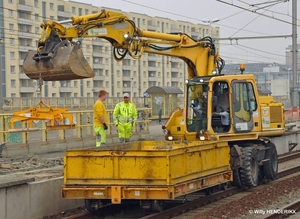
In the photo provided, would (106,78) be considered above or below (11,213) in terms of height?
above

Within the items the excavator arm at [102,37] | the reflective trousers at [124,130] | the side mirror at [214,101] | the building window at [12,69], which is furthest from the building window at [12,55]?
the side mirror at [214,101]

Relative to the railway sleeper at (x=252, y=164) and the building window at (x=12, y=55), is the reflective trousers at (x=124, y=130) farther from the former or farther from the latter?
the building window at (x=12, y=55)

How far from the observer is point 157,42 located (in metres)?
15.6

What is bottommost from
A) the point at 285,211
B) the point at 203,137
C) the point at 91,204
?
the point at 285,211

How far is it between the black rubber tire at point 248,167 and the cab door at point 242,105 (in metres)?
0.57

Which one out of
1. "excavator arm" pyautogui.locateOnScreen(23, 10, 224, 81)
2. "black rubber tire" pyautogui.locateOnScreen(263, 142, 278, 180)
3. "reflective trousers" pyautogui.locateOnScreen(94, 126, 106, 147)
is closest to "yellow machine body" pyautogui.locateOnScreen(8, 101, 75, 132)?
"excavator arm" pyautogui.locateOnScreen(23, 10, 224, 81)

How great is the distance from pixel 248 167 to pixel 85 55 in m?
69.1

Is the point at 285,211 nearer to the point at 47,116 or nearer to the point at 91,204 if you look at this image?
the point at 91,204

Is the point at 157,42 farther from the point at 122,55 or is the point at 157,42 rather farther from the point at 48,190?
the point at 48,190

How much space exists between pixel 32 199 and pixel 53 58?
2.77m

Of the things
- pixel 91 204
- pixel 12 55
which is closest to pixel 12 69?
pixel 12 55

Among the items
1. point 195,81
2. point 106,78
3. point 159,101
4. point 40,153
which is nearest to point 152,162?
point 195,81

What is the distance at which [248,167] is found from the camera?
15078 mm

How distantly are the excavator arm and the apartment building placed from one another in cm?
3927
